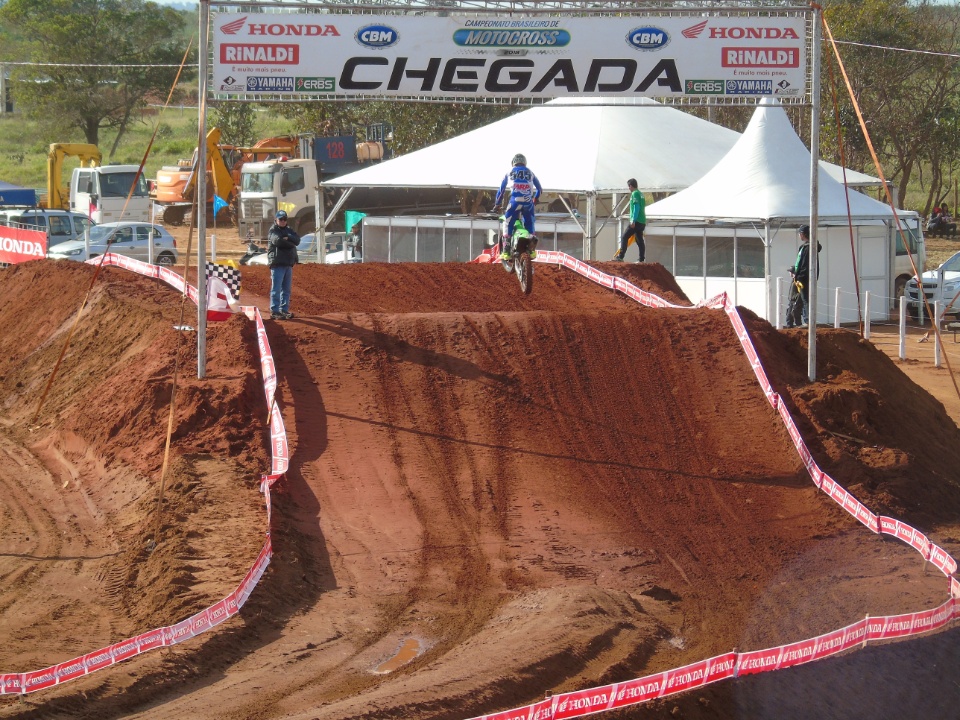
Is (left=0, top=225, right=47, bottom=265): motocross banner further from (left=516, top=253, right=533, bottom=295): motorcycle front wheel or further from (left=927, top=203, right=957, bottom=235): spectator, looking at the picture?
(left=927, top=203, right=957, bottom=235): spectator

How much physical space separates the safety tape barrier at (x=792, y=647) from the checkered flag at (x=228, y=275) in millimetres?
6934

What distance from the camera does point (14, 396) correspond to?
1502 centimetres

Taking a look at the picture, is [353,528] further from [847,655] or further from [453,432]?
[847,655]

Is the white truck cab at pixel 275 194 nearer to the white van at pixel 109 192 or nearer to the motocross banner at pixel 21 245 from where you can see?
the white van at pixel 109 192

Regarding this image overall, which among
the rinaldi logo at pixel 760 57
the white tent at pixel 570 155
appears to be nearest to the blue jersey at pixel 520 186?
the rinaldi logo at pixel 760 57

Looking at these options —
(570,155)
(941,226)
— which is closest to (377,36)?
(570,155)

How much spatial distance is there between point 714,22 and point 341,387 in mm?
6254

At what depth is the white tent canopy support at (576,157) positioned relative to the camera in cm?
2588

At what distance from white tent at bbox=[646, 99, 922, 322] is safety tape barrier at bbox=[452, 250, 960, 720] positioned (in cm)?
1137

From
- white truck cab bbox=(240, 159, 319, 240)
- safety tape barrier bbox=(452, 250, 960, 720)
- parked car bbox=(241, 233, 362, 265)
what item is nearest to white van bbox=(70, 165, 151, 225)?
white truck cab bbox=(240, 159, 319, 240)

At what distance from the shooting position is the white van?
115ft

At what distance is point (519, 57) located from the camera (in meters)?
12.3

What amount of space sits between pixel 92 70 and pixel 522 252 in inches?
1924

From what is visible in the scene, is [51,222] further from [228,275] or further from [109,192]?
[228,275]
